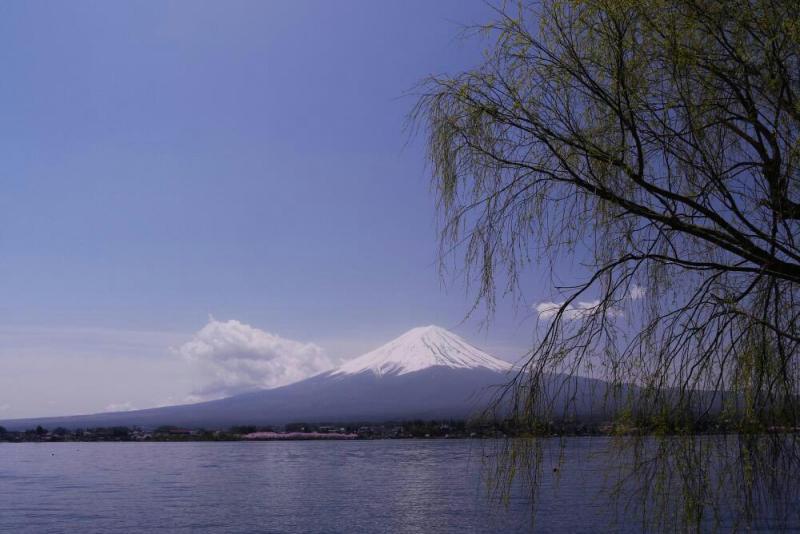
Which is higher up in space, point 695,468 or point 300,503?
point 695,468

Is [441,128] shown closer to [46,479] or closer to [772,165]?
[772,165]

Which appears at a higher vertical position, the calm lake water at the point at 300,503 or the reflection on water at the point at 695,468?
the reflection on water at the point at 695,468

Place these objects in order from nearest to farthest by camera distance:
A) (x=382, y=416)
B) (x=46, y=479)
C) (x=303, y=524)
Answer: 1. (x=303, y=524)
2. (x=46, y=479)
3. (x=382, y=416)

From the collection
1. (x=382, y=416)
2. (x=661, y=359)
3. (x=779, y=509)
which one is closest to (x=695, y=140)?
(x=661, y=359)

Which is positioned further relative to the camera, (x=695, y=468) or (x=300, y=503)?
(x=300, y=503)

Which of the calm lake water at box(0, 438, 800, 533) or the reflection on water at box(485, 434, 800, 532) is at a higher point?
the reflection on water at box(485, 434, 800, 532)

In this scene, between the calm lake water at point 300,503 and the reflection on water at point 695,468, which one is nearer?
the reflection on water at point 695,468

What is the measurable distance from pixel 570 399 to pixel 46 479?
111ft

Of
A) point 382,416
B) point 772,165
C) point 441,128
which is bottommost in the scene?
point 382,416

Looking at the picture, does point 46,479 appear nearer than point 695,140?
No

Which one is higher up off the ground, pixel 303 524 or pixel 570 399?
pixel 570 399

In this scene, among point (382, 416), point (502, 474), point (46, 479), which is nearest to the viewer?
point (502, 474)

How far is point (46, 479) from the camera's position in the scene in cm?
3172

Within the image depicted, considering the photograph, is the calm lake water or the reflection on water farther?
the calm lake water
